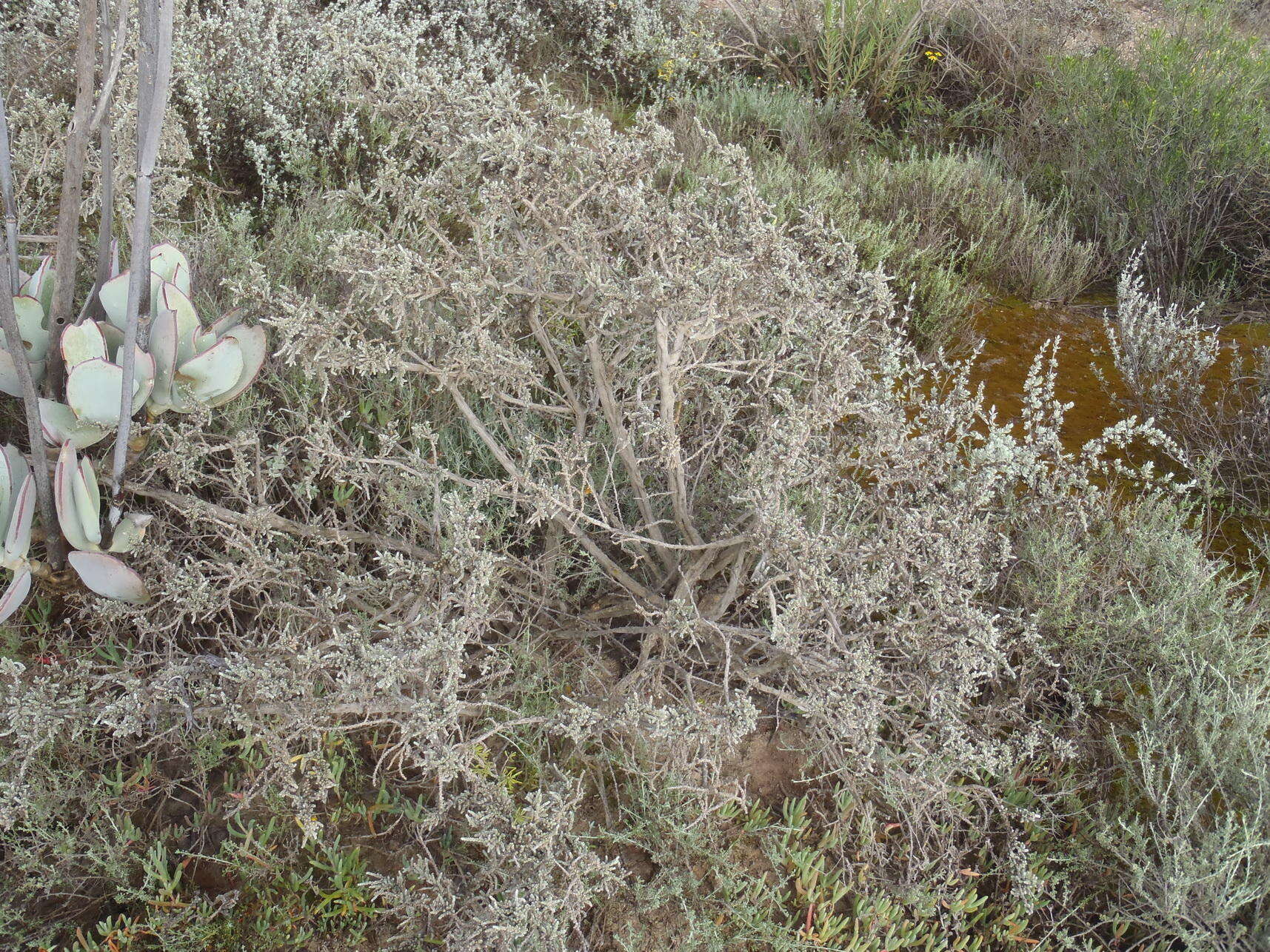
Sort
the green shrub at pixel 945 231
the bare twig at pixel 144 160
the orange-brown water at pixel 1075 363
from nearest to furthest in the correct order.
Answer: the bare twig at pixel 144 160 → the orange-brown water at pixel 1075 363 → the green shrub at pixel 945 231

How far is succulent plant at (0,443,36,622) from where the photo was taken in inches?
72.5

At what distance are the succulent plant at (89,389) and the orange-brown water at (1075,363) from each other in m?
2.42

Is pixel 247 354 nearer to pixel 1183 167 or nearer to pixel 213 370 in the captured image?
pixel 213 370

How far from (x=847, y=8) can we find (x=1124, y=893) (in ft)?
15.3

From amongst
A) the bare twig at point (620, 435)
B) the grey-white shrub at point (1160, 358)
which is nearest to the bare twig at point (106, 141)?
the bare twig at point (620, 435)

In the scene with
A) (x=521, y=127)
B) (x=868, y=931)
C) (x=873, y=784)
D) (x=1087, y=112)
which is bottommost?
(x=868, y=931)

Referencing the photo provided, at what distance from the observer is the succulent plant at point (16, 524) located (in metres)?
1.84

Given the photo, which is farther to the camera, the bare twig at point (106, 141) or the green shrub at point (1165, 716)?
the green shrub at point (1165, 716)

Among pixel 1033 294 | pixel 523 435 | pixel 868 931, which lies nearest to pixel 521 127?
pixel 523 435

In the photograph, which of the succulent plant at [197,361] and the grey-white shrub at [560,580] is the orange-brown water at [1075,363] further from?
the succulent plant at [197,361]

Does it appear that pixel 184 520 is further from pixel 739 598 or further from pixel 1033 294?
pixel 1033 294

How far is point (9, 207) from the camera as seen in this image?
6.37ft

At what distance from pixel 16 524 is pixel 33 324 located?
1.68 ft

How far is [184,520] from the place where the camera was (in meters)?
2.31
